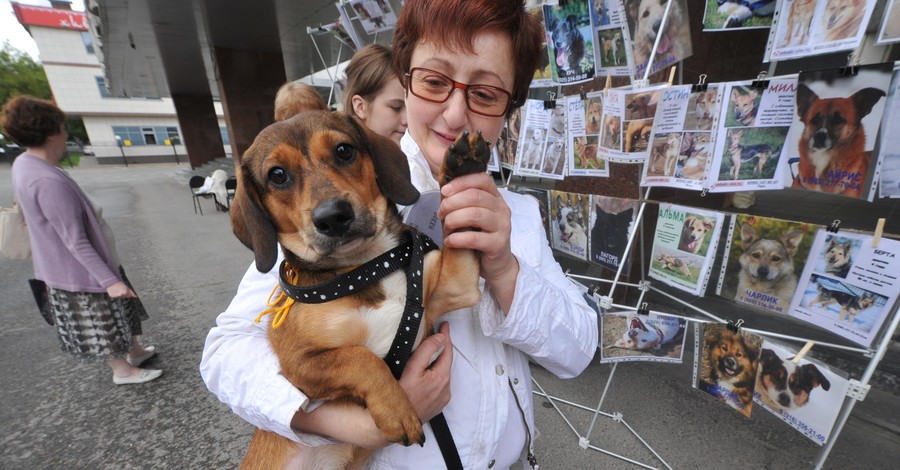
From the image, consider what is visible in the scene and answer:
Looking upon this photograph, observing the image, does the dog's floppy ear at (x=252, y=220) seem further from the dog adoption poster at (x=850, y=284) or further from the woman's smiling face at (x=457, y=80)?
the dog adoption poster at (x=850, y=284)

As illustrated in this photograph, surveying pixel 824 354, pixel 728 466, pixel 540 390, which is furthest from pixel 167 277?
pixel 824 354

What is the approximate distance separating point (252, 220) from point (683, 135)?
2244 mm

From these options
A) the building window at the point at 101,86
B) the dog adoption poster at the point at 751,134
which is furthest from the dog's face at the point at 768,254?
the building window at the point at 101,86

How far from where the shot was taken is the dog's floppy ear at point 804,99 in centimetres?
159

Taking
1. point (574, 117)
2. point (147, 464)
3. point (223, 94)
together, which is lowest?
point (147, 464)

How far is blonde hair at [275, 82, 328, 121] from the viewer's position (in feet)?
9.46

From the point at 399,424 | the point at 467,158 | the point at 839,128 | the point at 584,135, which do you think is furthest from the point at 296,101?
the point at 839,128

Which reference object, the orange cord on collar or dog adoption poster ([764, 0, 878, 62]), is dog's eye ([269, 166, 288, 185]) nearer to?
the orange cord on collar

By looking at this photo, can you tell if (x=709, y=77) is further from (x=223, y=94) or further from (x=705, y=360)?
(x=223, y=94)

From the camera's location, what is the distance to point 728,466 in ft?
8.45

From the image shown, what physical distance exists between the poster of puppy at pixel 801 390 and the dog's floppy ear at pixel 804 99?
1.11 m

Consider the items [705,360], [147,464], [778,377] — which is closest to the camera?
[778,377]

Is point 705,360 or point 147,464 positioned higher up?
point 705,360

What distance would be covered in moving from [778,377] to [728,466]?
1186 mm
